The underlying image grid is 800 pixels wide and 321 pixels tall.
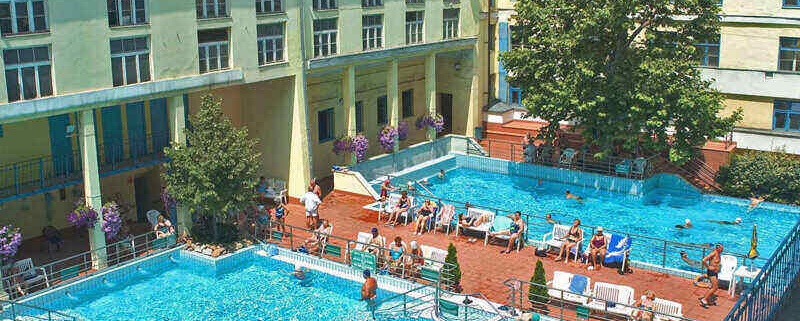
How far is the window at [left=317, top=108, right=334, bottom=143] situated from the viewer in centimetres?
3628

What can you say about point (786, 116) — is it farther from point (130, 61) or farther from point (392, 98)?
point (130, 61)

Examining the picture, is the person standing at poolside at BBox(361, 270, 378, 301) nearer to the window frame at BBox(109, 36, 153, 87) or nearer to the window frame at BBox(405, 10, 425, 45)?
the window frame at BBox(109, 36, 153, 87)

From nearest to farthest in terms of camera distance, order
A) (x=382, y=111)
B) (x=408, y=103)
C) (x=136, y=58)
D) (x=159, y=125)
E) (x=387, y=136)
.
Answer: (x=136, y=58) < (x=159, y=125) < (x=387, y=136) < (x=382, y=111) < (x=408, y=103)

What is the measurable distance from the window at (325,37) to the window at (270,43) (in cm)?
179

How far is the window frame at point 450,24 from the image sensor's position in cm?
3872

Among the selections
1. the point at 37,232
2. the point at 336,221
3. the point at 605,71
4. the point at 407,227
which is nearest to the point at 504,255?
the point at 407,227

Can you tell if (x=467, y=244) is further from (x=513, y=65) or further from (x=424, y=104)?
(x=424, y=104)

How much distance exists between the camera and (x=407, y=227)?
2967 cm

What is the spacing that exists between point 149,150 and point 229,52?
4.66 m

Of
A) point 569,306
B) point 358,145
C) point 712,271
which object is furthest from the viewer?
point 358,145

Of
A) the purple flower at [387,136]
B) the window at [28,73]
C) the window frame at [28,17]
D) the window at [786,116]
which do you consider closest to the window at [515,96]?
the purple flower at [387,136]

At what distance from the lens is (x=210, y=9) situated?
27938 mm

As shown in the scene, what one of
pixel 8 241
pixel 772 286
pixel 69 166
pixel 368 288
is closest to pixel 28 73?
pixel 8 241

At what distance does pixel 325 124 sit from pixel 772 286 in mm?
20183
